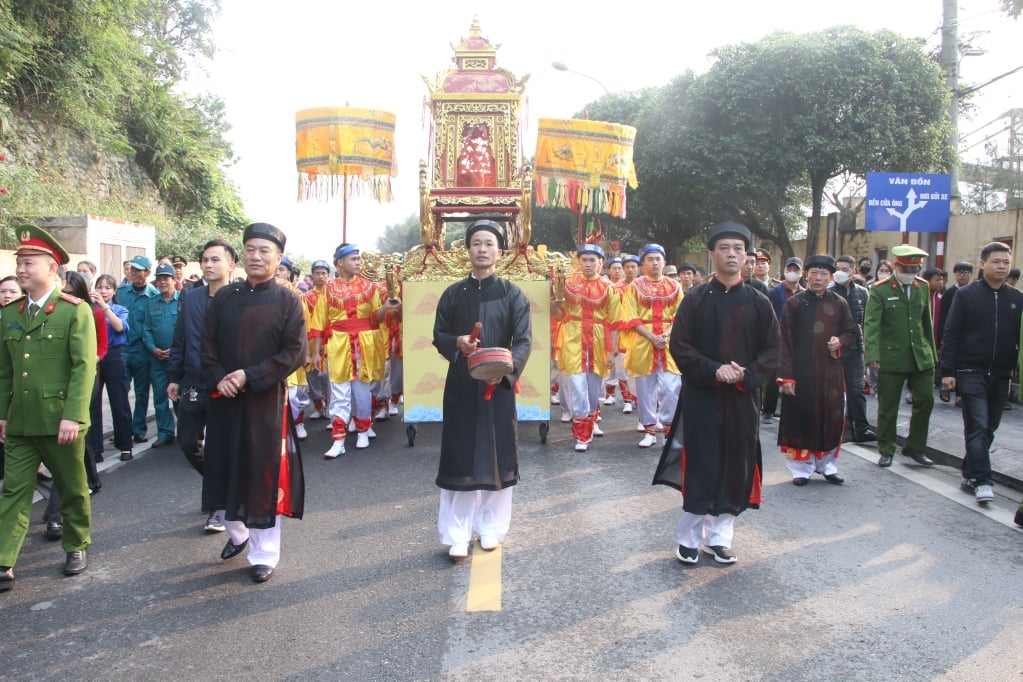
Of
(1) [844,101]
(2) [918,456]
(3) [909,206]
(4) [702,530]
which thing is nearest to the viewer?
(4) [702,530]

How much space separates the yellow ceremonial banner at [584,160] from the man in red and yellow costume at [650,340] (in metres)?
3.23

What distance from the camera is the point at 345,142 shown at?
978cm

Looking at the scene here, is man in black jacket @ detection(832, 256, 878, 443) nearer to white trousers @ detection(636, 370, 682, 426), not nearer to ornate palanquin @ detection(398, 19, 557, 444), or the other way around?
white trousers @ detection(636, 370, 682, 426)

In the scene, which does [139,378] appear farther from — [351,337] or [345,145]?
[345,145]

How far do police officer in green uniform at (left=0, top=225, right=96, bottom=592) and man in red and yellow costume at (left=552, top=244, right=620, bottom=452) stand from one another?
4.52 metres

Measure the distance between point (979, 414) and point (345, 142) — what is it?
23.8ft

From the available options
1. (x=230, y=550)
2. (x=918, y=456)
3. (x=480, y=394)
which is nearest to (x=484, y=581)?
(x=480, y=394)

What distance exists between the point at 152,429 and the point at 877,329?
7.40m

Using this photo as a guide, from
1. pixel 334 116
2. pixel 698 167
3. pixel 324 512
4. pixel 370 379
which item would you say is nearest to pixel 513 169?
pixel 334 116

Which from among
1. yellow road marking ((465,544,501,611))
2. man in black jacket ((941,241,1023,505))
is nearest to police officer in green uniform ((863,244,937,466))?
man in black jacket ((941,241,1023,505))

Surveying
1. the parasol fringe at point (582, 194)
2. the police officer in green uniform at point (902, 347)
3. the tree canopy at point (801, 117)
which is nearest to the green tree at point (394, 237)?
the tree canopy at point (801, 117)

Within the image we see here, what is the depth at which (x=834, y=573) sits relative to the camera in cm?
433

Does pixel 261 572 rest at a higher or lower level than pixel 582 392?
lower

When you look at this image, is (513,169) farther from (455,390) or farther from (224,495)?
(224,495)
